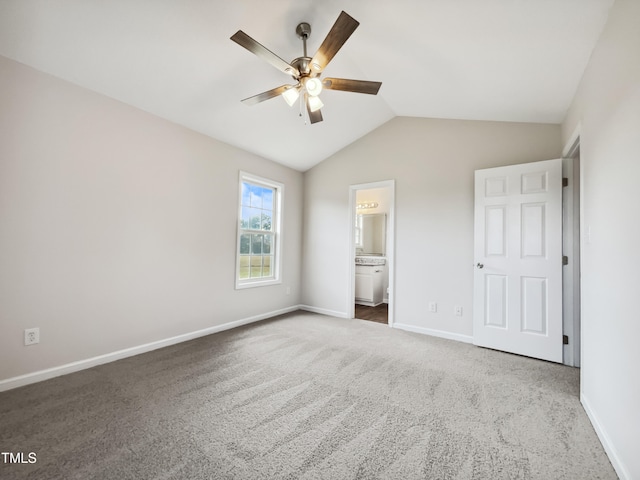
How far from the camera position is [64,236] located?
232 centimetres

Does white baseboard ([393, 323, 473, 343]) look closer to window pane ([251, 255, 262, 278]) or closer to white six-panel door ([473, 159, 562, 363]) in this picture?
white six-panel door ([473, 159, 562, 363])

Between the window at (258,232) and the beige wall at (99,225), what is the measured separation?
0.35 meters

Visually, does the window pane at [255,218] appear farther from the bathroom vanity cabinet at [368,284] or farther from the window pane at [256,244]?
the bathroom vanity cabinet at [368,284]

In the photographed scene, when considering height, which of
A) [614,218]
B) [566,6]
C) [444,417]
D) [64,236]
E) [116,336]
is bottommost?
[444,417]

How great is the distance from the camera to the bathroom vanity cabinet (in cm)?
530

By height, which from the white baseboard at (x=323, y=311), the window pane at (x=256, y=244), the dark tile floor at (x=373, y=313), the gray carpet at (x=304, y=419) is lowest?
the dark tile floor at (x=373, y=313)

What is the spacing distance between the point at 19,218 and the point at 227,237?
189cm

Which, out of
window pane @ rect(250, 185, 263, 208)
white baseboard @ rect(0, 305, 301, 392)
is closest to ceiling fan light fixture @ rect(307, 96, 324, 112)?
window pane @ rect(250, 185, 263, 208)

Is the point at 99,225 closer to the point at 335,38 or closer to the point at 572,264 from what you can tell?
the point at 335,38

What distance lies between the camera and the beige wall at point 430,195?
324 centimetres

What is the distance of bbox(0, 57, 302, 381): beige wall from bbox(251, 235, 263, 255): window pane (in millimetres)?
539

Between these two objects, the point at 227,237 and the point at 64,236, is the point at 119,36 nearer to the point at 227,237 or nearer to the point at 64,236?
the point at 64,236

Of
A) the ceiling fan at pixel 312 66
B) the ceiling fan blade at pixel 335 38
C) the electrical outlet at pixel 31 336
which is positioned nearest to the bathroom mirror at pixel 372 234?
the ceiling fan at pixel 312 66

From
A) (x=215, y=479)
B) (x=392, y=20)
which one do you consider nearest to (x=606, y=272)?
(x=392, y=20)
